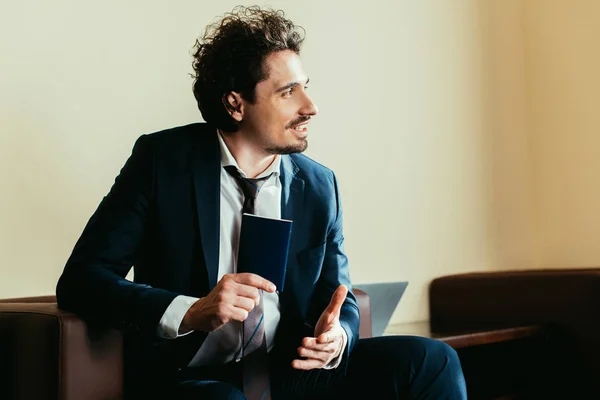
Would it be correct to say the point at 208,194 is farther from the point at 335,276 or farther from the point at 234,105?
the point at 335,276

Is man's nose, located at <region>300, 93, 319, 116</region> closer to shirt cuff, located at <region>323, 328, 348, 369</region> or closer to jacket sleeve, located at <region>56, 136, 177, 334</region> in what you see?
jacket sleeve, located at <region>56, 136, 177, 334</region>

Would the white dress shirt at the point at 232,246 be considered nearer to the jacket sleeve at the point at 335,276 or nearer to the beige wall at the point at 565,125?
the jacket sleeve at the point at 335,276

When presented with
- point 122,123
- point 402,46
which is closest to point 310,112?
point 122,123

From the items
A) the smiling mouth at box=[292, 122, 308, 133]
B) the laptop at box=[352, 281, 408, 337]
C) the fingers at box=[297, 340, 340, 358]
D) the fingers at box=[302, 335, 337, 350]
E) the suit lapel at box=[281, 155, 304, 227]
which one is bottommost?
the laptop at box=[352, 281, 408, 337]

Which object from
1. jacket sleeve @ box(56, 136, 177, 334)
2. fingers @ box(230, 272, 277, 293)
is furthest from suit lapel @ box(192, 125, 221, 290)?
fingers @ box(230, 272, 277, 293)

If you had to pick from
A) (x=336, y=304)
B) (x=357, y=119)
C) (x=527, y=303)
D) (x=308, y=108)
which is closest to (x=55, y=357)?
(x=336, y=304)

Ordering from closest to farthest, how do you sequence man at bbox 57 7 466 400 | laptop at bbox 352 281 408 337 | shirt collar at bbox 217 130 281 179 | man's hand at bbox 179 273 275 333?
man's hand at bbox 179 273 275 333
man at bbox 57 7 466 400
shirt collar at bbox 217 130 281 179
laptop at bbox 352 281 408 337

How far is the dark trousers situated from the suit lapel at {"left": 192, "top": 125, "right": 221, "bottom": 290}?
262 millimetres

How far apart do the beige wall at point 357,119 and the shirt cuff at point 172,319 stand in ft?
2.52

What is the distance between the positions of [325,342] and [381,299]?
128 cm

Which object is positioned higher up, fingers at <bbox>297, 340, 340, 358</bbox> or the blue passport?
the blue passport

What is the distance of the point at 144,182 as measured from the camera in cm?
179

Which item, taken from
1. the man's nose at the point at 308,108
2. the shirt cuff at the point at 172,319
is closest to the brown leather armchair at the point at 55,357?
the shirt cuff at the point at 172,319

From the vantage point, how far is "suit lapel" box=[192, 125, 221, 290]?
5.94 feet
